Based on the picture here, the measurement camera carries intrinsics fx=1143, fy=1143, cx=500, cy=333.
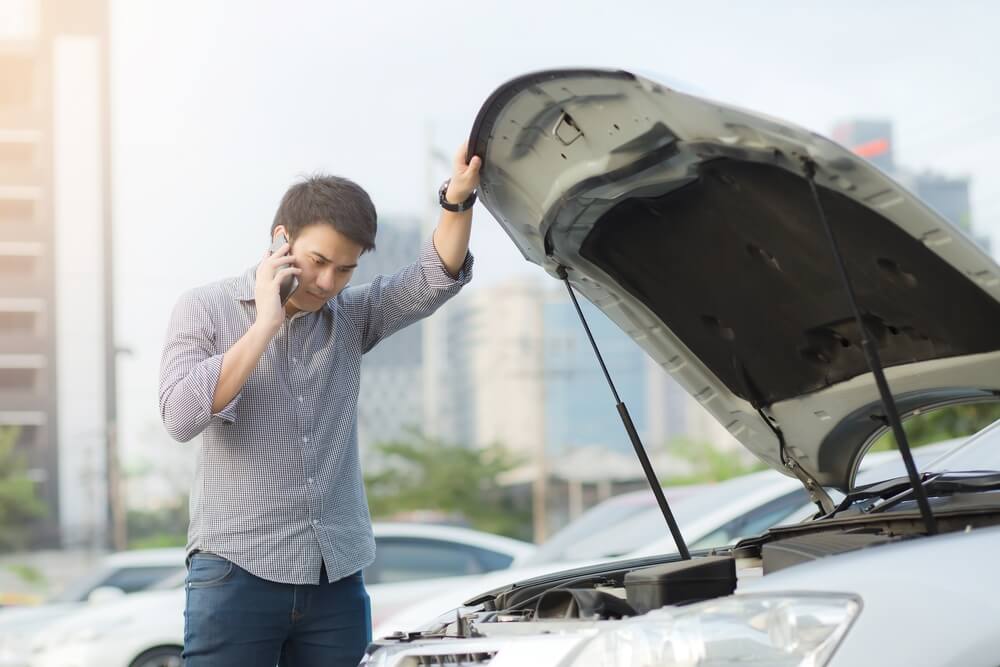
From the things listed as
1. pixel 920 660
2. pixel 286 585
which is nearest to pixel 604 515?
pixel 286 585

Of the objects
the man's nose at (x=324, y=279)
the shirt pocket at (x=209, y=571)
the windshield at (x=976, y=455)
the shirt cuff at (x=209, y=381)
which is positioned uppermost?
the man's nose at (x=324, y=279)

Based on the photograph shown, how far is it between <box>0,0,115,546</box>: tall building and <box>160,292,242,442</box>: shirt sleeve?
52035 mm

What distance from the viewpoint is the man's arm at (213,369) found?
2.56 meters

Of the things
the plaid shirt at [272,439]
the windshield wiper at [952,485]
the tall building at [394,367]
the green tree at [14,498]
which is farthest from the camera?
the tall building at [394,367]

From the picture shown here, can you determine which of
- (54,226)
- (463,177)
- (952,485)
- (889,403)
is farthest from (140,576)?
(54,226)

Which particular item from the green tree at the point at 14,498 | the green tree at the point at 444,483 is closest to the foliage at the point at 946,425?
the green tree at the point at 444,483

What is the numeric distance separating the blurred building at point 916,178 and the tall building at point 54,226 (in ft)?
112

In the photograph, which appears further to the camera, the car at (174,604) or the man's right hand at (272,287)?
the car at (174,604)

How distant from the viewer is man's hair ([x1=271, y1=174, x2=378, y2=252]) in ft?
9.09

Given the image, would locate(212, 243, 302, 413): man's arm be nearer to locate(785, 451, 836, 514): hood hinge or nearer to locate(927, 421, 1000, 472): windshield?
locate(785, 451, 836, 514): hood hinge

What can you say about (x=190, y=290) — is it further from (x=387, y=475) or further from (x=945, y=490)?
(x=387, y=475)

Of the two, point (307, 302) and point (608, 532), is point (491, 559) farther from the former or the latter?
point (307, 302)

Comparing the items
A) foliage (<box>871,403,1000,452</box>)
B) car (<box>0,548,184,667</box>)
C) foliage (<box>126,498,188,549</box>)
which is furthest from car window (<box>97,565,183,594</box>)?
foliage (<box>126,498,188,549</box>)

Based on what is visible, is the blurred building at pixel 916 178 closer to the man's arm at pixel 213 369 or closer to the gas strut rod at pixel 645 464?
the gas strut rod at pixel 645 464
